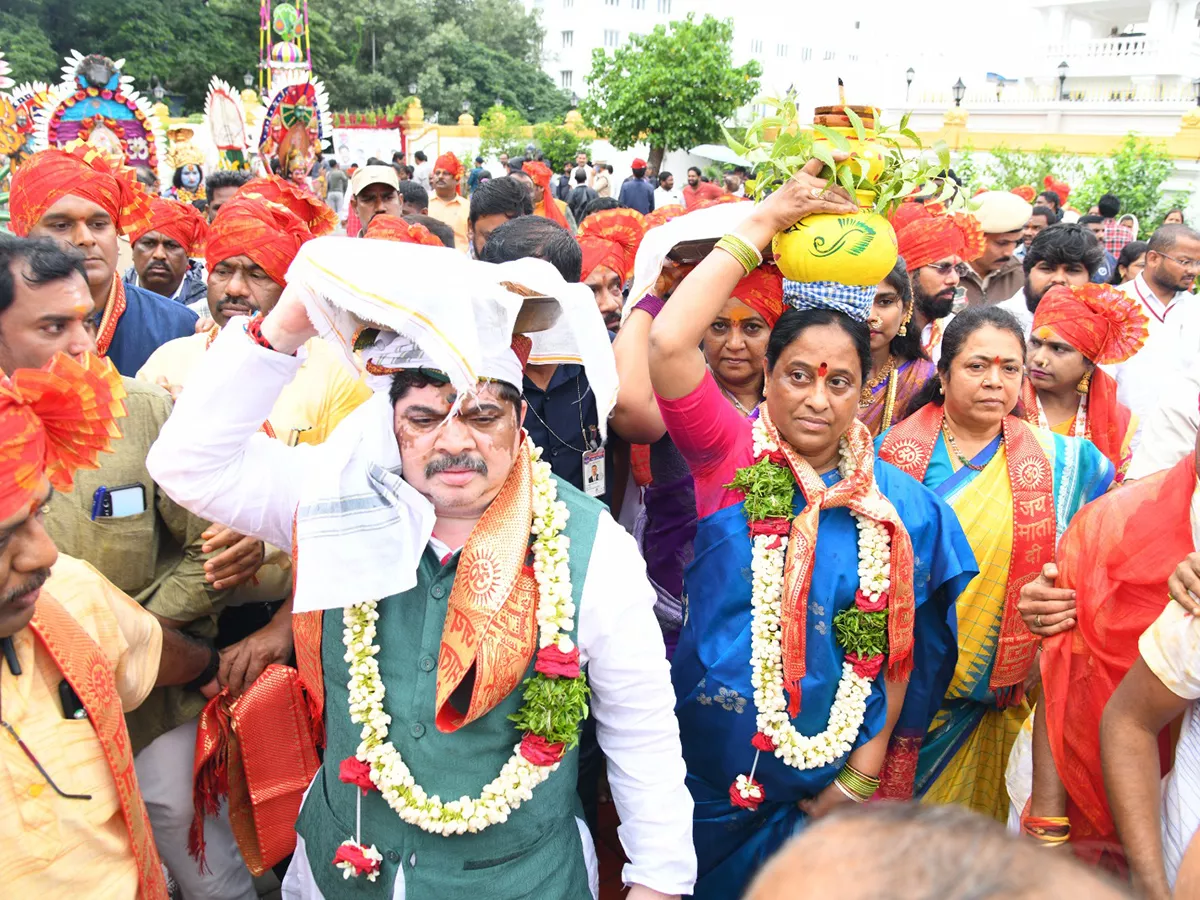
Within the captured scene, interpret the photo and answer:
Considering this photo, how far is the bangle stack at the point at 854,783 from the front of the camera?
266 cm

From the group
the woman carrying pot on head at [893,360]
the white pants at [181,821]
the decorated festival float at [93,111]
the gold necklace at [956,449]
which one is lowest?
the white pants at [181,821]

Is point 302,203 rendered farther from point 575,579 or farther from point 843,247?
point 575,579

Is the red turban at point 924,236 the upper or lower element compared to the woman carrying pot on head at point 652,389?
upper

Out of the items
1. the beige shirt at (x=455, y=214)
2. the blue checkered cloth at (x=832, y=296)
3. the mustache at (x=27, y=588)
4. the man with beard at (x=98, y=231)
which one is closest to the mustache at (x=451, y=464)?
the mustache at (x=27, y=588)

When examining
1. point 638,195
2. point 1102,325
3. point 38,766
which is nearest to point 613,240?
point 1102,325

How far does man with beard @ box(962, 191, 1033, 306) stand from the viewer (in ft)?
22.2

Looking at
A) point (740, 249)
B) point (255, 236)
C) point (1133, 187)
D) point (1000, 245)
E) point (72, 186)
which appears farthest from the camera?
point (1133, 187)

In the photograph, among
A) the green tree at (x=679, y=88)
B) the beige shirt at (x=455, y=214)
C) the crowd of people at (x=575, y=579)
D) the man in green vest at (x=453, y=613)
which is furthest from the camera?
the green tree at (x=679, y=88)

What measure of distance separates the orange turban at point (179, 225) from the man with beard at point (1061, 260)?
4740mm

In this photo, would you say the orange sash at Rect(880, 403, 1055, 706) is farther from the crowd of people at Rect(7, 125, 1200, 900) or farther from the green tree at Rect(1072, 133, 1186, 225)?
the green tree at Rect(1072, 133, 1186, 225)

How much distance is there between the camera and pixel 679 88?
29469 millimetres

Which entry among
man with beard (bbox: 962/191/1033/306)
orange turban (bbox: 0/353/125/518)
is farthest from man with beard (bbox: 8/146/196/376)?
man with beard (bbox: 962/191/1033/306)

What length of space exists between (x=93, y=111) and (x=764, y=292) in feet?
31.0

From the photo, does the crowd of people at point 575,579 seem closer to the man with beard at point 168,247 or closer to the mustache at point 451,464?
the mustache at point 451,464
